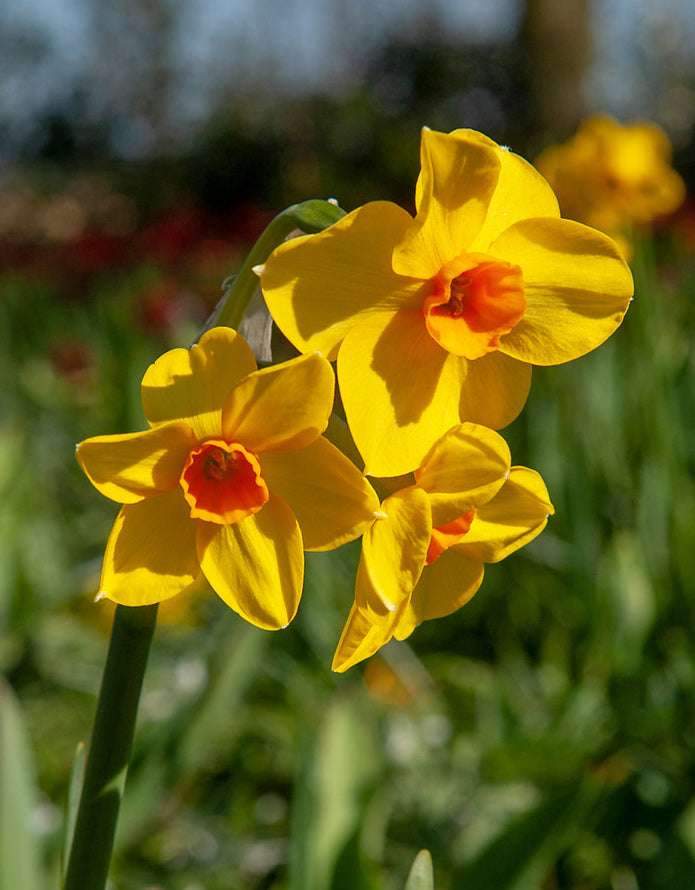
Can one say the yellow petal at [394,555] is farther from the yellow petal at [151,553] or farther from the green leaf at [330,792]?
the green leaf at [330,792]

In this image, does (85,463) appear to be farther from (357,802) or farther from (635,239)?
(635,239)

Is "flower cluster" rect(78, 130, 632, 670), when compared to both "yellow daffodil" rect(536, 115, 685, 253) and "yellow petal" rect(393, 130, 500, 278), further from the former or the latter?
"yellow daffodil" rect(536, 115, 685, 253)

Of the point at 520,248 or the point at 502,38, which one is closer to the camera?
the point at 520,248

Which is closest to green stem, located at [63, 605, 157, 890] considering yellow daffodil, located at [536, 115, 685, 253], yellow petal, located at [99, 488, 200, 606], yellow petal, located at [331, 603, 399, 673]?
yellow petal, located at [99, 488, 200, 606]

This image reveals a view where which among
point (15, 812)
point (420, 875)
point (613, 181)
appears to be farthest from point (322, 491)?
point (613, 181)

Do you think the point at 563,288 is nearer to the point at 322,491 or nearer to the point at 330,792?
the point at 322,491

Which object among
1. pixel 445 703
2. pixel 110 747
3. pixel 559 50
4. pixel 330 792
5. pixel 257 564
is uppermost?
pixel 257 564

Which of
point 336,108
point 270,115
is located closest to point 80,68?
point 270,115
